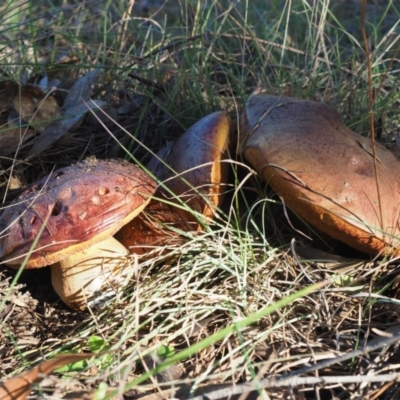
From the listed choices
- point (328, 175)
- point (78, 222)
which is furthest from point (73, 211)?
point (328, 175)

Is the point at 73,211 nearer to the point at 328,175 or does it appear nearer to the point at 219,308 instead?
the point at 219,308

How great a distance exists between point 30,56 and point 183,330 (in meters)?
1.75

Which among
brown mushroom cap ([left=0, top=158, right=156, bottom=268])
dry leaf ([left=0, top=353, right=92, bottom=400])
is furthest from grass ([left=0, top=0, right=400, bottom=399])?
brown mushroom cap ([left=0, top=158, right=156, bottom=268])

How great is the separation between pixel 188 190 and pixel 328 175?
1.22 ft

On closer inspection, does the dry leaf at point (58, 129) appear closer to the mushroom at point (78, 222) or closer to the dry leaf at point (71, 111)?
the dry leaf at point (71, 111)

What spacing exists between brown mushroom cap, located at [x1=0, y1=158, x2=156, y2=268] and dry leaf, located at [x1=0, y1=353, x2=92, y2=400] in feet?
1.00

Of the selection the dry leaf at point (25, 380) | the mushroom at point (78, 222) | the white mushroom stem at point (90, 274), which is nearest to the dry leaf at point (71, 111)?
the mushroom at point (78, 222)

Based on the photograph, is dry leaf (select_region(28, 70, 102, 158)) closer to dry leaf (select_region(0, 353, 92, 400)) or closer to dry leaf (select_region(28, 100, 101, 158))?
dry leaf (select_region(28, 100, 101, 158))

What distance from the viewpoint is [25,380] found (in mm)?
1140

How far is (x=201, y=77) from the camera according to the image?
220 centimetres

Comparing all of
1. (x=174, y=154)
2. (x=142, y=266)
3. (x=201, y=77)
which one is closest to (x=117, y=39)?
(x=201, y=77)

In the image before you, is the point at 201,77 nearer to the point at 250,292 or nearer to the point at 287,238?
the point at 287,238

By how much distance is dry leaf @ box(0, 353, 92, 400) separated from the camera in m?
1.13

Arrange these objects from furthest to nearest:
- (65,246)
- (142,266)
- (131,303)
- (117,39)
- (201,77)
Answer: (117,39)
(201,77)
(142,266)
(131,303)
(65,246)
